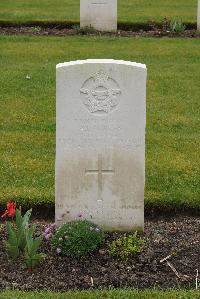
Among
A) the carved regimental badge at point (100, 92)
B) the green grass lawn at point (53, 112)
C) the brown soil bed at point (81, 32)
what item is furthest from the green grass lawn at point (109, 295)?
the brown soil bed at point (81, 32)

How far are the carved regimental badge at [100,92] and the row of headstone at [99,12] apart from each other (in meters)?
9.02

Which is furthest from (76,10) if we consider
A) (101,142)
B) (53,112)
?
(101,142)

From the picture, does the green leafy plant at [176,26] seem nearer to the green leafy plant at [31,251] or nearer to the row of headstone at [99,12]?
the row of headstone at [99,12]

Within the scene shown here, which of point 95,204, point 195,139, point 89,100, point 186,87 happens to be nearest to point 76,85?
point 89,100

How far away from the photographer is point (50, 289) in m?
4.91

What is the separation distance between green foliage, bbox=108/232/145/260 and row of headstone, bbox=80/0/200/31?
30.2 ft

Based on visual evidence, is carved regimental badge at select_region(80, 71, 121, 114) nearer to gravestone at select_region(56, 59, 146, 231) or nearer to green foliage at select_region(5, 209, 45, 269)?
gravestone at select_region(56, 59, 146, 231)

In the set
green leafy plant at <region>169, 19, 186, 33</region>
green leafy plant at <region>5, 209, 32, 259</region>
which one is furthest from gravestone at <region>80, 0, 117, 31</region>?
green leafy plant at <region>5, 209, 32, 259</region>

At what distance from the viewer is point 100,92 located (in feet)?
17.4

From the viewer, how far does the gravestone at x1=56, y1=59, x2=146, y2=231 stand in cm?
528

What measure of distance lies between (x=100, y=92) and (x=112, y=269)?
1236 millimetres

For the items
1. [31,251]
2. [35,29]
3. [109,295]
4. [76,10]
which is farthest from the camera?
[76,10]

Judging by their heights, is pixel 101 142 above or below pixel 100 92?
below

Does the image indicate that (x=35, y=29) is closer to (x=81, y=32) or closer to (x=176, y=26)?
(x=81, y=32)
